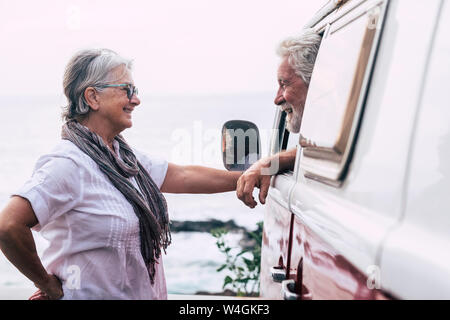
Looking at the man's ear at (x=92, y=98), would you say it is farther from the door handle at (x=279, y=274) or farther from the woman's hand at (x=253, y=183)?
the door handle at (x=279, y=274)

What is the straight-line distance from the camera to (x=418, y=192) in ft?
2.76

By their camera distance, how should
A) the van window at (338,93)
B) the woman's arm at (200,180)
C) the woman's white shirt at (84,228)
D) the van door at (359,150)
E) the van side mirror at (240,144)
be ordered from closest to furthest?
the van door at (359,150)
the van window at (338,93)
the woman's white shirt at (84,228)
the van side mirror at (240,144)
the woman's arm at (200,180)

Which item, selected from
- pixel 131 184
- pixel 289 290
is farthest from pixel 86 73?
pixel 289 290

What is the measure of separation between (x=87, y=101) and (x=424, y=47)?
1.79 meters

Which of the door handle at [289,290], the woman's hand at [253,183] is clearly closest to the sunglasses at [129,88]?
the woman's hand at [253,183]

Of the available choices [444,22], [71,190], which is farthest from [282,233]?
[444,22]

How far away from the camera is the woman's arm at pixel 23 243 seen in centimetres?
197

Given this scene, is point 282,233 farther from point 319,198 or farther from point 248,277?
point 248,277

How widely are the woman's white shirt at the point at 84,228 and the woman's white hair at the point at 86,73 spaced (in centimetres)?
29

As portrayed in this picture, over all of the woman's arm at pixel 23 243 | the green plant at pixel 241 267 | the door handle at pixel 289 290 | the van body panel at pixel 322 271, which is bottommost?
the green plant at pixel 241 267

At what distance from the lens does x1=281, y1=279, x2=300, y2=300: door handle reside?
1.50 meters

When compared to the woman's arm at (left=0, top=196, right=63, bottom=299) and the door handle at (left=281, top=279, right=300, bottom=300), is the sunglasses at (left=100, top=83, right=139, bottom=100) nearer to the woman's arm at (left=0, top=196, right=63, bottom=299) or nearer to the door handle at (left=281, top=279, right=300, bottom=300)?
the woman's arm at (left=0, top=196, right=63, bottom=299)

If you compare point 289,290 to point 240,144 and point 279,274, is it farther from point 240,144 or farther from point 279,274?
point 240,144

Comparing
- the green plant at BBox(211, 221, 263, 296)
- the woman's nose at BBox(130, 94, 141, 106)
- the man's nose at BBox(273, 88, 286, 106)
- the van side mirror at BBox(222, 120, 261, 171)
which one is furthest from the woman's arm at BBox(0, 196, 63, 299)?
the green plant at BBox(211, 221, 263, 296)
